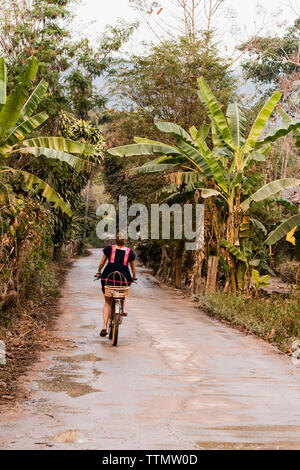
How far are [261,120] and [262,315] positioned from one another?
5.78m

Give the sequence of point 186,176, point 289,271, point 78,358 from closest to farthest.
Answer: point 78,358
point 186,176
point 289,271

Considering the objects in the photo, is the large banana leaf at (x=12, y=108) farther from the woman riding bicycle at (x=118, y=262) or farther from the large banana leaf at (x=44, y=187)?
the woman riding bicycle at (x=118, y=262)

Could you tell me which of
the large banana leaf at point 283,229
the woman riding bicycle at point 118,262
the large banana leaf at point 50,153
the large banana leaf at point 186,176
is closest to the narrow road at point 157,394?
the woman riding bicycle at point 118,262

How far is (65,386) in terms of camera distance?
25.5 feet

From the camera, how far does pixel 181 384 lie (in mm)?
8219

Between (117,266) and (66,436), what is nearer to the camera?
(66,436)

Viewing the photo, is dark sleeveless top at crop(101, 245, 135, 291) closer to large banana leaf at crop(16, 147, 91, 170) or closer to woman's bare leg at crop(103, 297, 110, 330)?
woman's bare leg at crop(103, 297, 110, 330)

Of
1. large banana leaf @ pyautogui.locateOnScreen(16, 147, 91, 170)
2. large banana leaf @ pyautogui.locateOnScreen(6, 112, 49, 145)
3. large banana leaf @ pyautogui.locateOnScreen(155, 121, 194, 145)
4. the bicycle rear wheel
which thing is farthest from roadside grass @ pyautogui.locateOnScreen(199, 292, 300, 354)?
large banana leaf @ pyautogui.locateOnScreen(6, 112, 49, 145)

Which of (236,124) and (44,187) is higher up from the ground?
(236,124)

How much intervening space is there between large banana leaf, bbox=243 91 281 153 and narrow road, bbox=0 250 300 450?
6190 millimetres

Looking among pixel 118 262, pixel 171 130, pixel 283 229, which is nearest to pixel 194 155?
pixel 171 130

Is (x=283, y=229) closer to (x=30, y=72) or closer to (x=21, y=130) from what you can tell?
(x=21, y=130)

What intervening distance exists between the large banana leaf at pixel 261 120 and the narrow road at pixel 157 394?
6.19m

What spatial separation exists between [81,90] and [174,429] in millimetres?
19341
